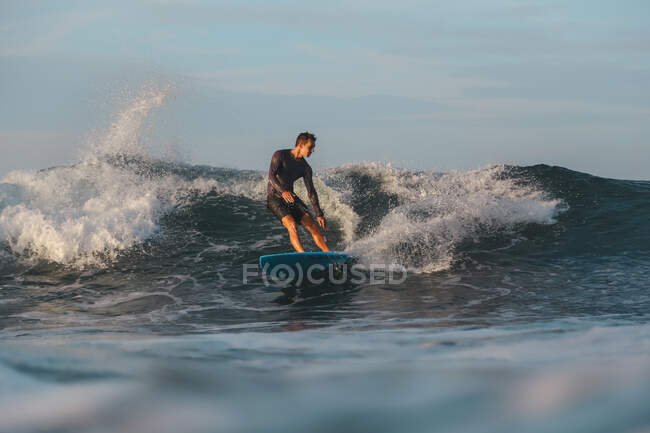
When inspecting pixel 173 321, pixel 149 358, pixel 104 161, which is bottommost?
pixel 173 321

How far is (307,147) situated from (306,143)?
5 cm

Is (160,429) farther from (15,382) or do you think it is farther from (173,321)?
(173,321)

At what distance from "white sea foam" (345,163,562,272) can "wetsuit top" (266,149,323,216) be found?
1.49 metres

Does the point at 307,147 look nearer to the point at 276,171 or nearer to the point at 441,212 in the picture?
the point at 276,171

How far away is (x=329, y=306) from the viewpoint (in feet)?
20.1

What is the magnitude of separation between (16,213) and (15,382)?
424 inches

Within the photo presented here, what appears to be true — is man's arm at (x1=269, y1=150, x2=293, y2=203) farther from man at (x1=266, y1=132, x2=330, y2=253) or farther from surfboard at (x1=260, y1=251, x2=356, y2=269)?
surfboard at (x1=260, y1=251, x2=356, y2=269)

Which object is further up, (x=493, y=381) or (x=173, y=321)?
(x=493, y=381)

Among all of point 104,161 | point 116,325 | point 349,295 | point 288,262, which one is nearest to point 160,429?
point 116,325

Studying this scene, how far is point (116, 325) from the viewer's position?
5328mm

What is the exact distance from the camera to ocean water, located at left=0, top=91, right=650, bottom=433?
977 millimetres

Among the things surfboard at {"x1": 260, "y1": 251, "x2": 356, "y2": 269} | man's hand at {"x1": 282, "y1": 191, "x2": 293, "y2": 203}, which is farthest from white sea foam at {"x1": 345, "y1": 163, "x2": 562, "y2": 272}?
man's hand at {"x1": 282, "y1": 191, "x2": 293, "y2": 203}

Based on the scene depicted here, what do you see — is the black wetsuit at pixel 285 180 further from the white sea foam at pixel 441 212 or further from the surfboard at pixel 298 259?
the white sea foam at pixel 441 212

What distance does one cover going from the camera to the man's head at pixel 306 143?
7301 millimetres
